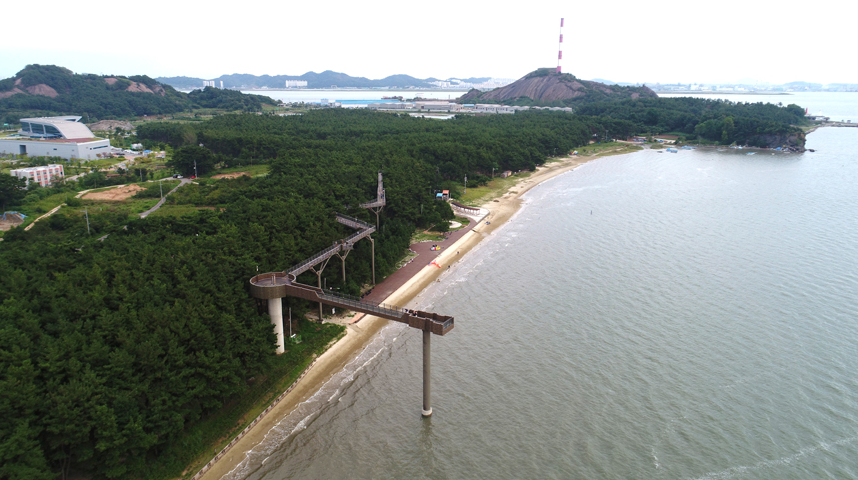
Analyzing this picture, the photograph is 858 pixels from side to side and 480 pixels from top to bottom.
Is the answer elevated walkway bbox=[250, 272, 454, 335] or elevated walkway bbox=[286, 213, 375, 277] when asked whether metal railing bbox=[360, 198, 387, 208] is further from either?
elevated walkway bbox=[250, 272, 454, 335]

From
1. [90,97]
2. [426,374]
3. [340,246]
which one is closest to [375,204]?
[340,246]

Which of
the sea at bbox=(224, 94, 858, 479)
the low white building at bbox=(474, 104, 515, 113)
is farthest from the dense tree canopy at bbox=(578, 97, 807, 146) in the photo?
the sea at bbox=(224, 94, 858, 479)

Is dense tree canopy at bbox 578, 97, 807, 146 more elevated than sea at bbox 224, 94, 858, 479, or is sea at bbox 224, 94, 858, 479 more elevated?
dense tree canopy at bbox 578, 97, 807, 146

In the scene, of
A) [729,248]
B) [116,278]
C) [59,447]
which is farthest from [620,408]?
[729,248]

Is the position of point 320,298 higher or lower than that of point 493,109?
lower

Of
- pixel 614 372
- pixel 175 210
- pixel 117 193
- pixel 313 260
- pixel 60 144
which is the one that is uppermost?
pixel 60 144

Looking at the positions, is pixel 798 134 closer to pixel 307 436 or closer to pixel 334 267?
pixel 334 267

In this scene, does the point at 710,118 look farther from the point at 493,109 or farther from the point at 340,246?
the point at 340,246
